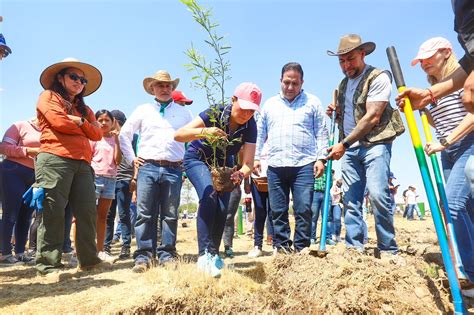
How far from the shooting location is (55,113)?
12.6 feet

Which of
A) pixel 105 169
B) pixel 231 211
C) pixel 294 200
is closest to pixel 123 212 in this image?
pixel 105 169

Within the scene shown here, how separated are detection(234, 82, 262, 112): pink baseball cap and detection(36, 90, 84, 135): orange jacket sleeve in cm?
178

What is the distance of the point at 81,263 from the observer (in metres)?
Result: 4.16

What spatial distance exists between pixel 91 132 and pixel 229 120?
5.11ft

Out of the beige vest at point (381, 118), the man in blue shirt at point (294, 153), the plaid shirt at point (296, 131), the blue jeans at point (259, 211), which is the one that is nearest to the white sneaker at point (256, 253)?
the blue jeans at point (259, 211)

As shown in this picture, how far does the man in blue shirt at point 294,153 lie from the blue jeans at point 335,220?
4569 mm

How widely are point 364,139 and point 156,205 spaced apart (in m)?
2.46

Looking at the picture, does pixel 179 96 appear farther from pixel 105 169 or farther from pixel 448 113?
pixel 448 113

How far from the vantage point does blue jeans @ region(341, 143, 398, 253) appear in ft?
11.8

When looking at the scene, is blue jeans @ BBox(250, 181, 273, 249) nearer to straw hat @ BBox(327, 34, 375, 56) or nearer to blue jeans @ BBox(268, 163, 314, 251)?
blue jeans @ BBox(268, 163, 314, 251)

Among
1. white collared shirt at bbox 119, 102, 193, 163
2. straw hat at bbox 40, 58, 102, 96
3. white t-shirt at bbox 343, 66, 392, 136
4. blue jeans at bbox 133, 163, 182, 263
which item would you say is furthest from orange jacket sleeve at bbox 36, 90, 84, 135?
white t-shirt at bbox 343, 66, 392, 136

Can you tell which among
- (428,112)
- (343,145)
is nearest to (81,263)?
(343,145)

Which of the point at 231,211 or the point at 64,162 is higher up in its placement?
the point at 64,162

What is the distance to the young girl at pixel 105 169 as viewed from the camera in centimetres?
523
